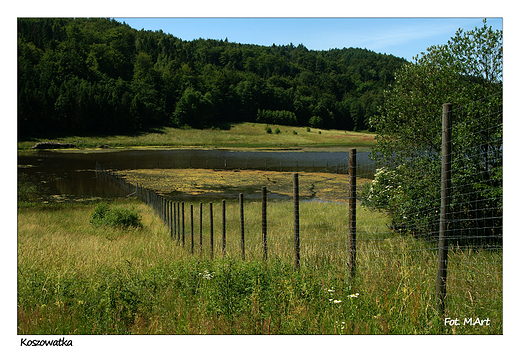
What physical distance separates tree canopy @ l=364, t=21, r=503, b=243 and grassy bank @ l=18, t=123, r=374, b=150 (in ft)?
277

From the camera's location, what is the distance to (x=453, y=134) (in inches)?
407

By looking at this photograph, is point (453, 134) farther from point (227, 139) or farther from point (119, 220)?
point (227, 139)

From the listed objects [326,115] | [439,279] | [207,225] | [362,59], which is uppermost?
[362,59]

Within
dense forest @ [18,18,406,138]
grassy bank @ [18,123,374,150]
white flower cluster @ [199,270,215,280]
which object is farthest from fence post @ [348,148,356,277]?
dense forest @ [18,18,406,138]

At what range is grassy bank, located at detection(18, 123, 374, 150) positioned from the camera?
94.3 metres

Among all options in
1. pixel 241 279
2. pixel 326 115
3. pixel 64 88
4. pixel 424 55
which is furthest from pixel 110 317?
pixel 326 115

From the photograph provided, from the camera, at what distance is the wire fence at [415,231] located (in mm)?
5539

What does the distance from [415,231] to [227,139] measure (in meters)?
98.8

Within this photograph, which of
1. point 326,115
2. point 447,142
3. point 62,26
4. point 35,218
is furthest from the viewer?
point 62,26

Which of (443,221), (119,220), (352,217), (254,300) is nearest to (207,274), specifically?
(254,300)

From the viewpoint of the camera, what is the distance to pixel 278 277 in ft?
19.3

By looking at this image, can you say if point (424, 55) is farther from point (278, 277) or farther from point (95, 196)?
point (95, 196)

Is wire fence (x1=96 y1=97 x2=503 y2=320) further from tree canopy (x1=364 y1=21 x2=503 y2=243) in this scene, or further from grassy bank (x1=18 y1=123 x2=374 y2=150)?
grassy bank (x1=18 y1=123 x2=374 y2=150)

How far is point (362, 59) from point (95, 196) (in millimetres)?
181005
